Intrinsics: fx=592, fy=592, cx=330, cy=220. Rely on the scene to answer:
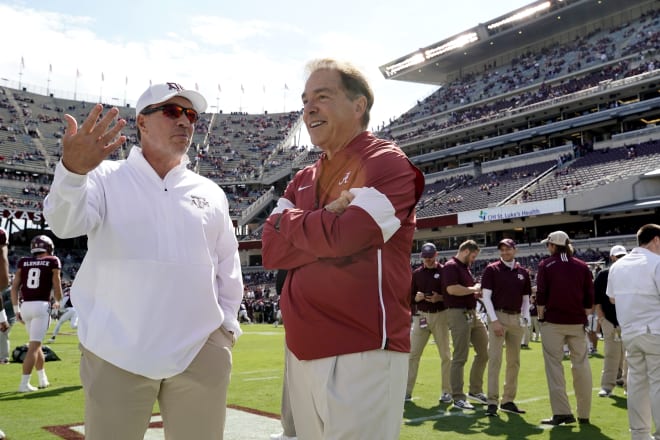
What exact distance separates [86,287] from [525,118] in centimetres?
4726

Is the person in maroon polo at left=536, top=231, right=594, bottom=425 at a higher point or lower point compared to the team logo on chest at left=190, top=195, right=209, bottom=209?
lower

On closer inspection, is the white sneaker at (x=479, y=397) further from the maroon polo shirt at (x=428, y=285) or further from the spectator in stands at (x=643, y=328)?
the spectator in stands at (x=643, y=328)

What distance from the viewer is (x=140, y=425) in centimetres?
260

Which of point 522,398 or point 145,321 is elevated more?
point 145,321

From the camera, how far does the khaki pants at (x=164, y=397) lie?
2.54 meters

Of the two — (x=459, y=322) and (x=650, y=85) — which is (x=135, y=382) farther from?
(x=650, y=85)

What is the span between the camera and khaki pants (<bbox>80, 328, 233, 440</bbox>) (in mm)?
2543

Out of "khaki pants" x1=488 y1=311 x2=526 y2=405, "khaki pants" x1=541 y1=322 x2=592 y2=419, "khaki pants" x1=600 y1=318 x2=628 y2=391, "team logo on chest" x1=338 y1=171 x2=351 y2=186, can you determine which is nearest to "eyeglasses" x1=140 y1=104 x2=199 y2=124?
"team logo on chest" x1=338 y1=171 x2=351 y2=186

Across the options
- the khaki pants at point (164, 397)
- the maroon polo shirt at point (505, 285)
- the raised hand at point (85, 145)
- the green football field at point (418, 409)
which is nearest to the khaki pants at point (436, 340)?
the green football field at point (418, 409)

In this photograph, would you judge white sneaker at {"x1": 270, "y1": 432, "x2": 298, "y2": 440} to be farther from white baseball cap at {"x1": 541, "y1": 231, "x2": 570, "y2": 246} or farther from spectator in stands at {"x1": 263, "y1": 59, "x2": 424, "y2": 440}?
white baseball cap at {"x1": 541, "y1": 231, "x2": 570, "y2": 246}

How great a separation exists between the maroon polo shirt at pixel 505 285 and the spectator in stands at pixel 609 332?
1.89 meters

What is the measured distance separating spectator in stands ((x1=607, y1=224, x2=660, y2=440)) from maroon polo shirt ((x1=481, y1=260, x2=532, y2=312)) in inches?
74.6

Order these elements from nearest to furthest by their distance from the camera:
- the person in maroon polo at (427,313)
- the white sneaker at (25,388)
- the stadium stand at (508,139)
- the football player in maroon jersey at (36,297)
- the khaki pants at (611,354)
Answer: the white sneaker at (25,388), the football player in maroon jersey at (36,297), the person in maroon polo at (427,313), the khaki pants at (611,354), the stadium stand at (508,139)

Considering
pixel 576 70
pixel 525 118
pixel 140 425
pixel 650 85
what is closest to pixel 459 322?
pixel 140 425
